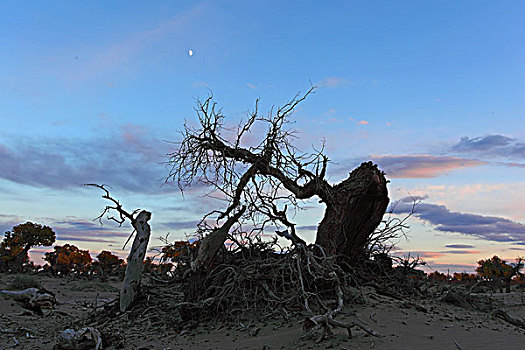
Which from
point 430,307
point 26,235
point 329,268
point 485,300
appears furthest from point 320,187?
point 26,235

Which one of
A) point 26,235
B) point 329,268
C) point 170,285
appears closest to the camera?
point 329,268

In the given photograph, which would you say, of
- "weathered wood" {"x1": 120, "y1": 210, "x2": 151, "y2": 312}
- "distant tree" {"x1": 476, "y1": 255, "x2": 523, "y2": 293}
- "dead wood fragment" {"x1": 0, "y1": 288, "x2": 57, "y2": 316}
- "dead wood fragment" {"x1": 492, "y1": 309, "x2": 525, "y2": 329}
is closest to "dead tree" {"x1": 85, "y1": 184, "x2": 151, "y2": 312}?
"weathered wood" {"x1": 120, "y1": 210, "x2": 151, "y2": 312}

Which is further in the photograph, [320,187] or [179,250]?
[179,250]

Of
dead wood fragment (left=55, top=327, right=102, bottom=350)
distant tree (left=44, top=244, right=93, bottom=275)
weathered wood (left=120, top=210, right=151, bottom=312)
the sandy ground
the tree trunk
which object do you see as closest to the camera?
the sandy ground

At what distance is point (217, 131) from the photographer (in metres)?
8.68

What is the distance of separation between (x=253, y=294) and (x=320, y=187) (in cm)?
242

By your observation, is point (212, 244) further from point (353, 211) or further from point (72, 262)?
point (72, 262)

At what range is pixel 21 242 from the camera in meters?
26.7

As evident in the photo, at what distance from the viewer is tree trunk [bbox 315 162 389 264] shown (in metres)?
8.90

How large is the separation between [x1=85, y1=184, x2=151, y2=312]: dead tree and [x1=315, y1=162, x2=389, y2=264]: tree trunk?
3.95 metres

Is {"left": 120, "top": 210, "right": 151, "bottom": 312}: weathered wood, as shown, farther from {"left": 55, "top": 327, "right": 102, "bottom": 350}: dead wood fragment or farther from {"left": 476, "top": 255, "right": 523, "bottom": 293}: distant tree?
{"left": 476, "top": 255, "right": 523, "bottom": 293}: distant tree

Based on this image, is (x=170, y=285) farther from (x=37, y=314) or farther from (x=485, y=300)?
(x=485, y=300)

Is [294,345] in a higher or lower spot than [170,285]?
lower

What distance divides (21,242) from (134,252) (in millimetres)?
20500
